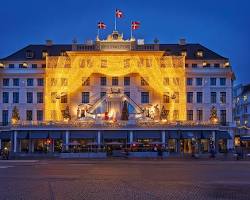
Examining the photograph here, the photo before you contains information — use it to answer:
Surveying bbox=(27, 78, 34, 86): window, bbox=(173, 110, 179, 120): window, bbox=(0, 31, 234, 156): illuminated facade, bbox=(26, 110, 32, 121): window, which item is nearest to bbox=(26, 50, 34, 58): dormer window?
bbox=(0, 31, 234, 156): illuminated facade

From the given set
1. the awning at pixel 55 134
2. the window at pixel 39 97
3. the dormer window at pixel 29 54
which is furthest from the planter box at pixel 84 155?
the dormer window at pixel 29 54

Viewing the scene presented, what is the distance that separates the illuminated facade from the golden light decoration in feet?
0.61

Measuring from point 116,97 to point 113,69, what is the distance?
5293mm

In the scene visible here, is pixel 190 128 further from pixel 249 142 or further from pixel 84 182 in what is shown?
pixel 84 182

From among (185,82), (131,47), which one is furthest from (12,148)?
(185,82)

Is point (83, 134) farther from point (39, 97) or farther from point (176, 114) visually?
point (176, 114)

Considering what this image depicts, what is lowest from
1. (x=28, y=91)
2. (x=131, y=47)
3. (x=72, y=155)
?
(x=72, y=155)

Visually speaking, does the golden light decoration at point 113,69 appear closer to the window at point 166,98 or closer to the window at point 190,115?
the window at point 166,98

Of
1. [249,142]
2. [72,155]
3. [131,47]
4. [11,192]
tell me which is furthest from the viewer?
[249,142]

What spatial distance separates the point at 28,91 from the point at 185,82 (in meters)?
30.5

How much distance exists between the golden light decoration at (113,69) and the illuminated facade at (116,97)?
0.61 feet

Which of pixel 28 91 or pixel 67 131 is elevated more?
pixel 28 91

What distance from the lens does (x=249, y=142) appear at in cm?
13562

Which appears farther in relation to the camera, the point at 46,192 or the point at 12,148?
the point at 12,148
